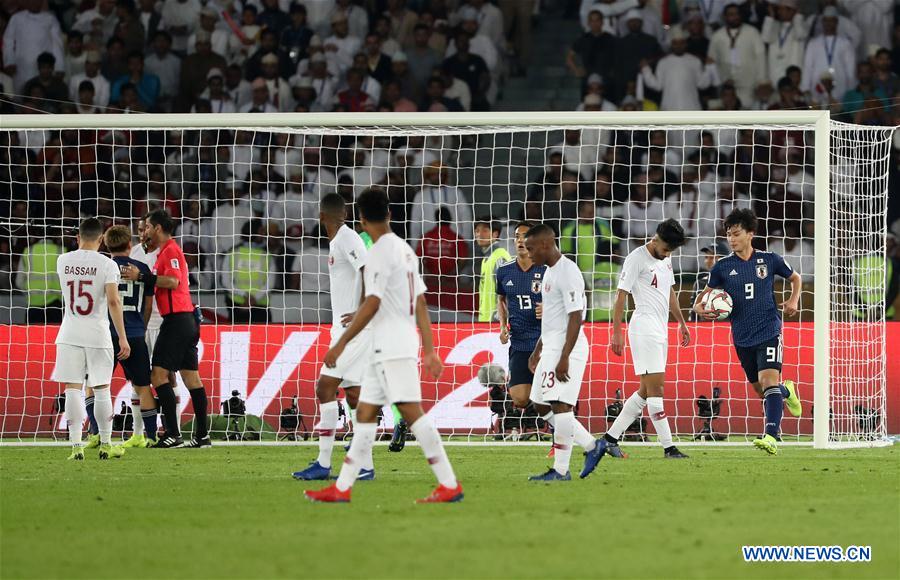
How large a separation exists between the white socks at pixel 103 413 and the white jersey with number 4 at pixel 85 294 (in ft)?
1.55

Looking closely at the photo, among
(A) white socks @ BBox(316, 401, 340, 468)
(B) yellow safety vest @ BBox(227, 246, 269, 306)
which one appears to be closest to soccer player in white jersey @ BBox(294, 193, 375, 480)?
(A) white socks @ BBox(316, 401, 340, 468)

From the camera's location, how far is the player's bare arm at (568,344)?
33.2 feet

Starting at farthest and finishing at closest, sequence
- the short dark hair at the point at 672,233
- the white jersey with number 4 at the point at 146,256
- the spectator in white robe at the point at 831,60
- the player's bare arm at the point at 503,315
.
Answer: the spectator in white robe at the point at 831,60, the white jersey with number 4 at the point at 146,256, the player's bare arm at the point at 503,315, the short dark hair at the point at 672,233

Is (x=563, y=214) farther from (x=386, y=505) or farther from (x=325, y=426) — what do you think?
(x=386, y=505)

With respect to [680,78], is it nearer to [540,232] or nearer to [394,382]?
[540,232]

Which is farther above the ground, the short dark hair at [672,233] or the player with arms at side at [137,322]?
the short dark hair at [672,233]

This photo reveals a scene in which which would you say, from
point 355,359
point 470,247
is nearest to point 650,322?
point 355,359

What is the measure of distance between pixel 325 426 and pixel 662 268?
12.6ft

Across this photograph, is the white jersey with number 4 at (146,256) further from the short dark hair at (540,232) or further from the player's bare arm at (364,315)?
the player's bare arm at (364,315)

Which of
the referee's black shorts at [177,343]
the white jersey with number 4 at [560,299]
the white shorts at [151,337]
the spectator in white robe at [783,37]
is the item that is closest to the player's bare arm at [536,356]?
the white jersey with number 4 at [560,299]

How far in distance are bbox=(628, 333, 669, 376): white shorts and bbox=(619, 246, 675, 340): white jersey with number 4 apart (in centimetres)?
4

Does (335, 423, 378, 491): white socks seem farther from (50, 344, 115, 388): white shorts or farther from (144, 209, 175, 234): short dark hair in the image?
(144, 209, 175, 234): short dark hair

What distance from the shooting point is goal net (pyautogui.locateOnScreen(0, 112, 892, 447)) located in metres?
14.7

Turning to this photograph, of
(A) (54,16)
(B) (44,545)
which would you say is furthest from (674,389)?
(A) (54,16)
